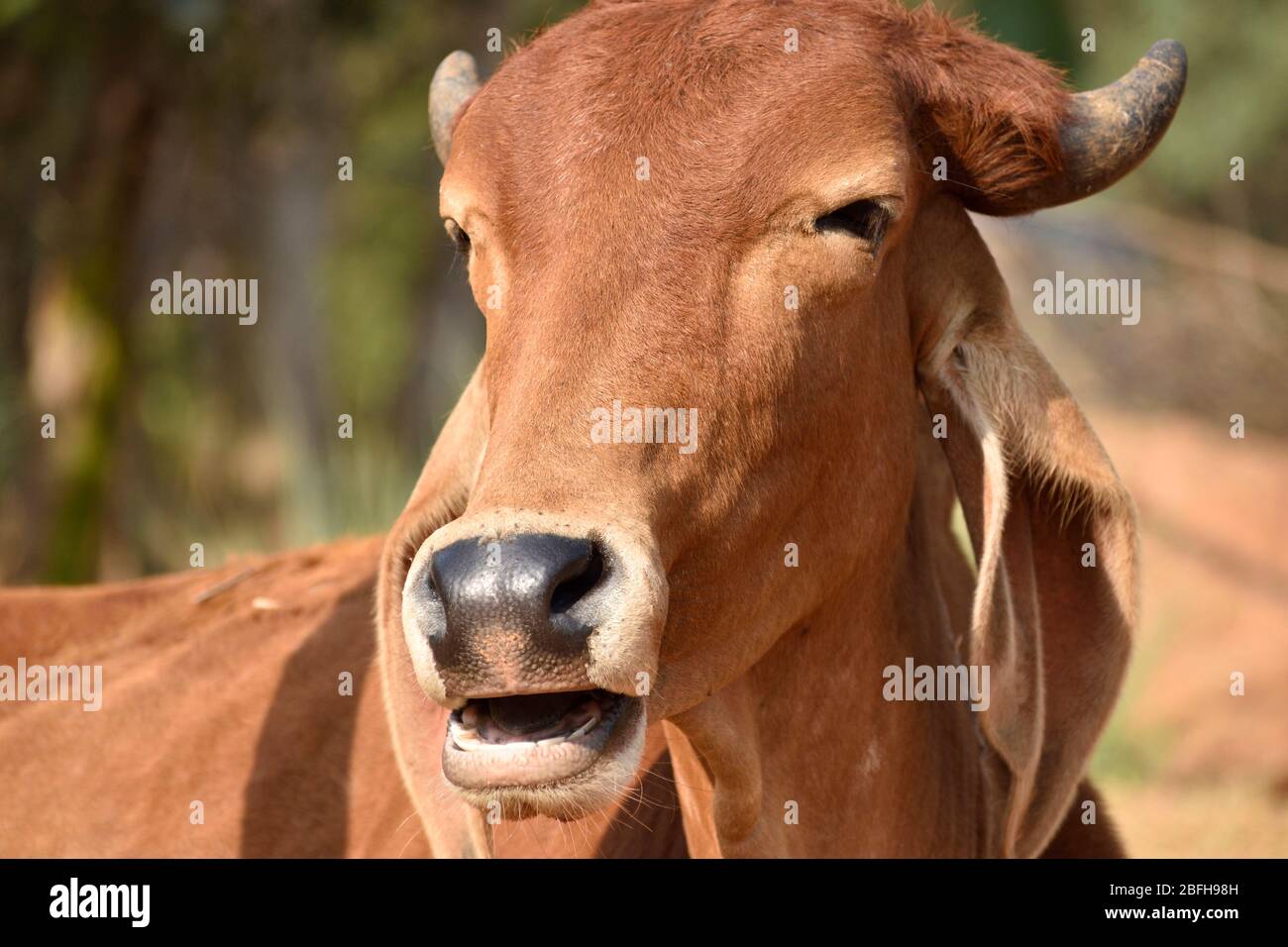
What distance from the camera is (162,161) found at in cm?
1489

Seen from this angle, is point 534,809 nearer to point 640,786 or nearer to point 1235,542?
point 640,786

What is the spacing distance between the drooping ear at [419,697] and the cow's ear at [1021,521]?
128 cm

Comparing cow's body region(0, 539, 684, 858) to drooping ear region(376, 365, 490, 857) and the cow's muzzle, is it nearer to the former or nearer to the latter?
drooping ear region(376, 365, 490, 857)

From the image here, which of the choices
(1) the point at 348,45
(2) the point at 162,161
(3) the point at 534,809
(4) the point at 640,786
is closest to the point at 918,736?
(4) the point at 640,786

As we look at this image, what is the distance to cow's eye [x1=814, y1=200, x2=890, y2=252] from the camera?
12.4 ft

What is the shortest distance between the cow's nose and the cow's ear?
1.35 metres

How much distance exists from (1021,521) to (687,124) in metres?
1.53

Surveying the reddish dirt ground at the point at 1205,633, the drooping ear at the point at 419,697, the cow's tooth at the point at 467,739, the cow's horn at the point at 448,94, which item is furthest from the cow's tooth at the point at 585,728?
the reddish dirt ground at the point at 1205,633

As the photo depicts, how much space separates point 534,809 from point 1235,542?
9289 millimetres

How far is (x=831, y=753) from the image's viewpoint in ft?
13.7

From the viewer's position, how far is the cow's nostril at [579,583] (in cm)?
311

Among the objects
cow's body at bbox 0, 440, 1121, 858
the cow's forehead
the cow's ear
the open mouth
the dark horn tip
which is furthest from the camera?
cow's body at bbox 0, 440, 1121, 858

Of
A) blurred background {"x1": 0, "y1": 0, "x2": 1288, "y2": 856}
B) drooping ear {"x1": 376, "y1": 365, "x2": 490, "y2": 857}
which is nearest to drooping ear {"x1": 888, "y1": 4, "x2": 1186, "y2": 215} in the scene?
drooping ear {"x1": 376, "y1": 365, "x2": 490, "y2": 857}

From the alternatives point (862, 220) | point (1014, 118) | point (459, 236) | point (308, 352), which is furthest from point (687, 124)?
point (308, 352)
